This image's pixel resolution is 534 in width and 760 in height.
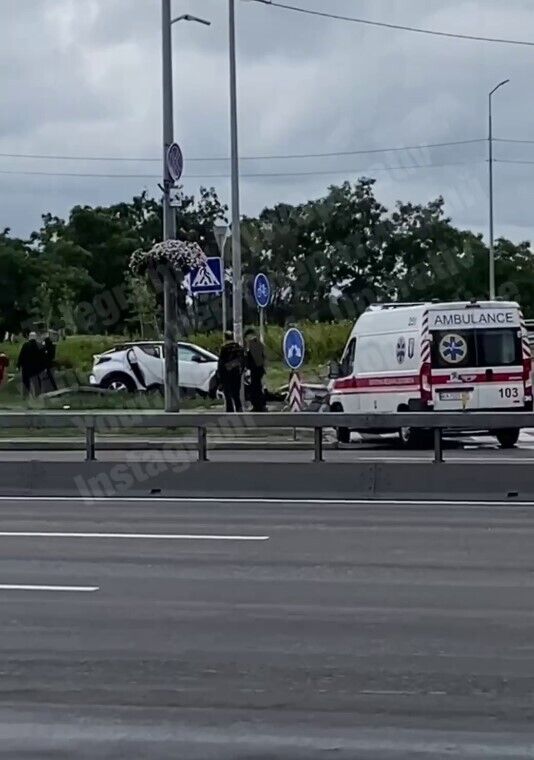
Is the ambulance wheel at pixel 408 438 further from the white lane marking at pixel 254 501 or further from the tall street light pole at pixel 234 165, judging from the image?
the tall street light pole at pixel 234 165

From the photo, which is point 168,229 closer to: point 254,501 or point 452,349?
point 452,349

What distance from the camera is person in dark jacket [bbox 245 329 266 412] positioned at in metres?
26.9

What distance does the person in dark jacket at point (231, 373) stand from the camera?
26234mm

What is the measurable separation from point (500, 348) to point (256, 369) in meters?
5.53

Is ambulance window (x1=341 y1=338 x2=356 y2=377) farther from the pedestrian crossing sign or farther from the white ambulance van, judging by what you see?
the pedestrian crossing sign

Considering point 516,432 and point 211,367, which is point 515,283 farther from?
point 516,432

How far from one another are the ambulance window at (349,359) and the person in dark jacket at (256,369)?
2408mm

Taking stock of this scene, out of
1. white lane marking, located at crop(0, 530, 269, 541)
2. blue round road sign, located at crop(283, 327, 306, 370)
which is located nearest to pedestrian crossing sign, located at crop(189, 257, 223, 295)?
blue round road sign, located at crop(283, 327, 306, 370)

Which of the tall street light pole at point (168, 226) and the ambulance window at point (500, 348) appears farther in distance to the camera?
the tall street light pole at point (168, 226)

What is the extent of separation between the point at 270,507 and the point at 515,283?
220ft

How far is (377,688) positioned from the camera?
7.30m

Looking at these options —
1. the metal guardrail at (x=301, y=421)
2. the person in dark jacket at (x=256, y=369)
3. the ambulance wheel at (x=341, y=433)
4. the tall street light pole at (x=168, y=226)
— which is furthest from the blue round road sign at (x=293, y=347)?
the metal guardrail at (x=301, y=421)

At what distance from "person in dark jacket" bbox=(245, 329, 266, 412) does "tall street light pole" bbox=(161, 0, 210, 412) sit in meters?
2.36

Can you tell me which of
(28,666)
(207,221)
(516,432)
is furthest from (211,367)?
(207,221)
